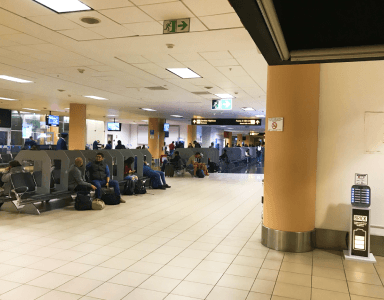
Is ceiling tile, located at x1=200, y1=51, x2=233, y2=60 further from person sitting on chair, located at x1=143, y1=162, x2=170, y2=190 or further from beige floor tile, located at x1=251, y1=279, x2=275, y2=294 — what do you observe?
person sitting on chair, located at x1=143, y1=162, x2=170, y2=190

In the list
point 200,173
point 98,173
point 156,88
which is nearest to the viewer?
point 98,173

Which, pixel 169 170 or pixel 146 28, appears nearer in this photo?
pixel 146 28

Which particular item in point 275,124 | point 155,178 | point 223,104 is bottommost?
point 155,178

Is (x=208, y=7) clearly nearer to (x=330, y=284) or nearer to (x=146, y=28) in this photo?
(x=146, y=28)

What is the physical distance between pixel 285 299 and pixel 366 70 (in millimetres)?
3624

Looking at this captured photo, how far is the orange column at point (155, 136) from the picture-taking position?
22566mm

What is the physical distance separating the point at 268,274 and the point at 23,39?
5469mm

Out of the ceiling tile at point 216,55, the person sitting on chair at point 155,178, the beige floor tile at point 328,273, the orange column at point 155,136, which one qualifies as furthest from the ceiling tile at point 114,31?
the orange column at point 155,136

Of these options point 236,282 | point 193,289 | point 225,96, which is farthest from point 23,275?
point 225,96

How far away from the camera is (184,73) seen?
8266 millimetres

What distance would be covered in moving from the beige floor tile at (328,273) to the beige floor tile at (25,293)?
3180 mm

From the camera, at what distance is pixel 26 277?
3.74 metres

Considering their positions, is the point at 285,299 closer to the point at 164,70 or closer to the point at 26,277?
the point at 26,277

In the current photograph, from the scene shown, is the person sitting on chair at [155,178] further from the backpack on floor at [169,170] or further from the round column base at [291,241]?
the round column base at [291,241]
